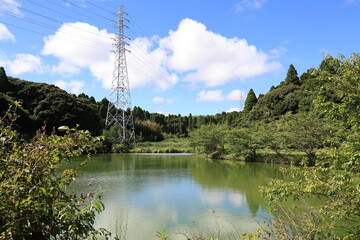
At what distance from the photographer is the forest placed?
3391 millimetres

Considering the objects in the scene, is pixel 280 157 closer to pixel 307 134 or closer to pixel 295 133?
pixel 295 133

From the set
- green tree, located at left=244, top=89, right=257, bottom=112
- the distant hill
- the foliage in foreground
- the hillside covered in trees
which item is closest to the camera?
the foliage in foreground

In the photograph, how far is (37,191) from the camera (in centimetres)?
152

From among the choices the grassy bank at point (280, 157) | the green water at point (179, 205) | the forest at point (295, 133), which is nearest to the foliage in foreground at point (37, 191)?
the forest at point (295, 133)

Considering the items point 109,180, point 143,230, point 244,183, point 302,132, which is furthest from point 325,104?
point 302,132

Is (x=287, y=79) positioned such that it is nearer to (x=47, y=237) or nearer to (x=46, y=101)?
(x=46, y=101)

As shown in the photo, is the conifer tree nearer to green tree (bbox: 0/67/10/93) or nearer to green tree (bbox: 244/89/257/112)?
green tree (bbox: 0/67/10/93)

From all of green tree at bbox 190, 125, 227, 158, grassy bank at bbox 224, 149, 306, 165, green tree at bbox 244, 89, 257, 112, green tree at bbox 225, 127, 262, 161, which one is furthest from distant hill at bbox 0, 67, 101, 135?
green tree at bbox 244, 89, 257, 112

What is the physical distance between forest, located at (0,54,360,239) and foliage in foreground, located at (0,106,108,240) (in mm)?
199

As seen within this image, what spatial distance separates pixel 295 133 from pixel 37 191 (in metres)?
16.4

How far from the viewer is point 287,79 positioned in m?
32.0

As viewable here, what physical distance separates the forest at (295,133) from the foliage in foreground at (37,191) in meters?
0.20

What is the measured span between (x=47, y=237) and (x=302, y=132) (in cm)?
1613

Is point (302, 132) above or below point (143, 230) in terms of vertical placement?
above
